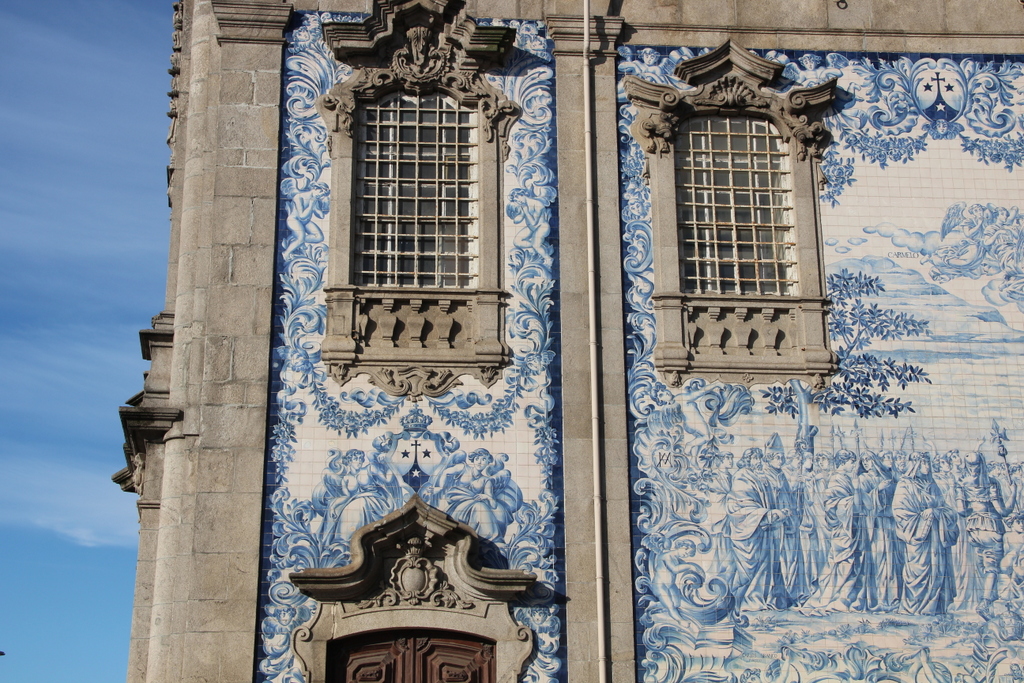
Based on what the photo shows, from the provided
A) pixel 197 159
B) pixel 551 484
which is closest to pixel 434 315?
pixel 551 484

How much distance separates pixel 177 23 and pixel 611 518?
8.89 m

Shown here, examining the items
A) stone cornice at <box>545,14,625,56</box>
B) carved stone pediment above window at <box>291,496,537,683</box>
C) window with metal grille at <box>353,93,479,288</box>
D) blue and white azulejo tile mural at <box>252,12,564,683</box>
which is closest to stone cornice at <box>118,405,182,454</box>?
blue and white azulejo tile mural at <box>252,12,564,683</box>

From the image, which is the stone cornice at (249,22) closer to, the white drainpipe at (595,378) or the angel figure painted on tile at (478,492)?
the white drainpipe at (595,378)

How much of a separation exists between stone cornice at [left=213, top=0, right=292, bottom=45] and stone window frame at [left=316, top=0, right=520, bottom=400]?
51 centimetres

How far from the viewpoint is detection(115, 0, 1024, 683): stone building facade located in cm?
1354

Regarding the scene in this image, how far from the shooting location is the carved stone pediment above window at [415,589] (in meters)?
13.3

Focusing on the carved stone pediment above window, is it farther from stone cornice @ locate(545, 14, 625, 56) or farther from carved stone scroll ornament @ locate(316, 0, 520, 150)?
stone cornice @ locate(545, 14, 625, 56)

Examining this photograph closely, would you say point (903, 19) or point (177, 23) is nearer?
point (903, 19)

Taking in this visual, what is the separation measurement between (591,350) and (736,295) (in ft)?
5.27

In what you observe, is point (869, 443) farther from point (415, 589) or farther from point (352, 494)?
point (352, 494)

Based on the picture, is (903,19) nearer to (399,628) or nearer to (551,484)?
(551,484)

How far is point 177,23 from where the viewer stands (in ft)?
60.5

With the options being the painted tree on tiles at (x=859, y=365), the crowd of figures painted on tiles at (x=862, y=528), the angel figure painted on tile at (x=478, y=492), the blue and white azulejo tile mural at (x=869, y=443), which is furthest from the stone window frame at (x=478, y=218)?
the painted tree on tiles at (x=859, y=365)

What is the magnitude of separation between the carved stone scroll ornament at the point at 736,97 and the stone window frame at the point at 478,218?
140 centimetres
